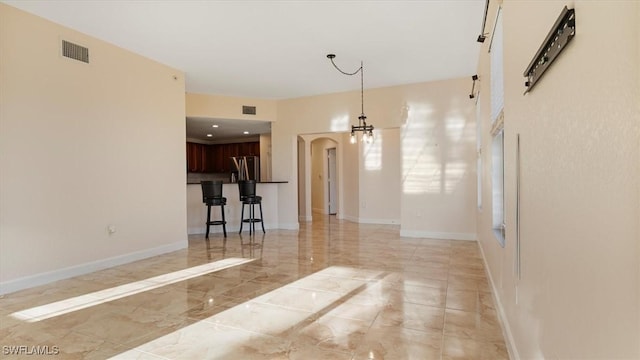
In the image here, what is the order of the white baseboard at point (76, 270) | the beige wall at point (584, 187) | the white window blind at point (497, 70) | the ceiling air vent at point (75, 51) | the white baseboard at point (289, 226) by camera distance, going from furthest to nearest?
the white baseboard at point (289, 226) < the ceiling air vent at point (75, 51) < the white baseboard at point (76, 270) < the white window blind at point (497, 70) < the beige wall at point (584, 187)

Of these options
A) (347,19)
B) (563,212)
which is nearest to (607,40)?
(563,212)

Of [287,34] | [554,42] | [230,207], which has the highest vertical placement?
[287,34]

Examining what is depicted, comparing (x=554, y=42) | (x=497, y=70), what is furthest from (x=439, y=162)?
(x=554, y=42)

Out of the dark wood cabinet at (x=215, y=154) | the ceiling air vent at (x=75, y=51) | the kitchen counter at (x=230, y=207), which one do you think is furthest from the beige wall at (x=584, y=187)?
the dark wood cabinet at (x=215, y=154)

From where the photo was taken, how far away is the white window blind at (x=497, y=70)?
2.47m

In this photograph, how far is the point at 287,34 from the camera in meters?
3.90

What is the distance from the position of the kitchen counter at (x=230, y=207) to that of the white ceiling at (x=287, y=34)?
230 cm

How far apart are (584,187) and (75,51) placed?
190 inches

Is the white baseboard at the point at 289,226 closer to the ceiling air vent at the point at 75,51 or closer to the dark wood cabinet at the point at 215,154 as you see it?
the dark wood cabinet at the point at 215,154

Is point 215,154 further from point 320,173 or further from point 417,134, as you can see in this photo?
point 417,134

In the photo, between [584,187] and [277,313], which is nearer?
[584,187]

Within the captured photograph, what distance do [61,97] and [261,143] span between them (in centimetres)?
606

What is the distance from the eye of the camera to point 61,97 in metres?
3.64

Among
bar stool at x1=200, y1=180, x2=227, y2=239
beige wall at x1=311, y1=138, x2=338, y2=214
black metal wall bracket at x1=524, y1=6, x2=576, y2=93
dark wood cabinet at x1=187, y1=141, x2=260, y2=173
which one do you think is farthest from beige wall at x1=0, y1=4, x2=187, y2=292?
beige wall at x1=311, y1=138, x2=338, y2=214
